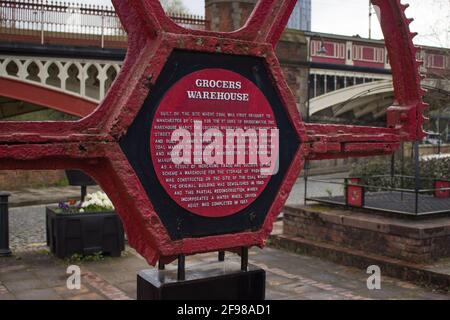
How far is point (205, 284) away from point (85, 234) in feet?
18.2

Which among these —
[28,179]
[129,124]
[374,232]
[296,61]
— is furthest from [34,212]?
[129,124]

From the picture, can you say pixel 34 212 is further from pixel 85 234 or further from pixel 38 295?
pixel 38 295

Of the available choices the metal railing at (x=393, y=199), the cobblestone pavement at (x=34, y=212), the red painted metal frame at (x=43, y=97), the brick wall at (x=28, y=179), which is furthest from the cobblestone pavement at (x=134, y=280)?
the brick wall at (x=28, y=179)

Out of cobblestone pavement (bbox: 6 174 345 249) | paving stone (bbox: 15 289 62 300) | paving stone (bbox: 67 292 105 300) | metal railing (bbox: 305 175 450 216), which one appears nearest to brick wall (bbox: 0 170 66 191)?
cobblestone pavement (bbox: 6 174 345 249)

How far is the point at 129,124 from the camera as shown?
109 inches

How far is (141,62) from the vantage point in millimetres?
2867

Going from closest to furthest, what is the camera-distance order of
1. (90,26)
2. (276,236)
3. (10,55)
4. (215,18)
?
(276,236) < (10,55) < (90,26) < (215,18)

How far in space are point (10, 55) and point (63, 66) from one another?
107cm

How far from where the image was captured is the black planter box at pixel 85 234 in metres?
8.20

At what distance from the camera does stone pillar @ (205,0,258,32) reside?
54.5 ft

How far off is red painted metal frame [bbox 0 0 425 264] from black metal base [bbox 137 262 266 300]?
0.52 feet

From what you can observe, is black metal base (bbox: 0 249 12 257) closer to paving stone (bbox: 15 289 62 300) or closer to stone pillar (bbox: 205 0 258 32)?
paving stone (bbox: 15 289 62 300)

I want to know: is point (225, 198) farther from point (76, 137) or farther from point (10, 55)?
point (10, 55)

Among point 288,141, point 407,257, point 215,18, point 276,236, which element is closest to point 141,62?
point 288,141
